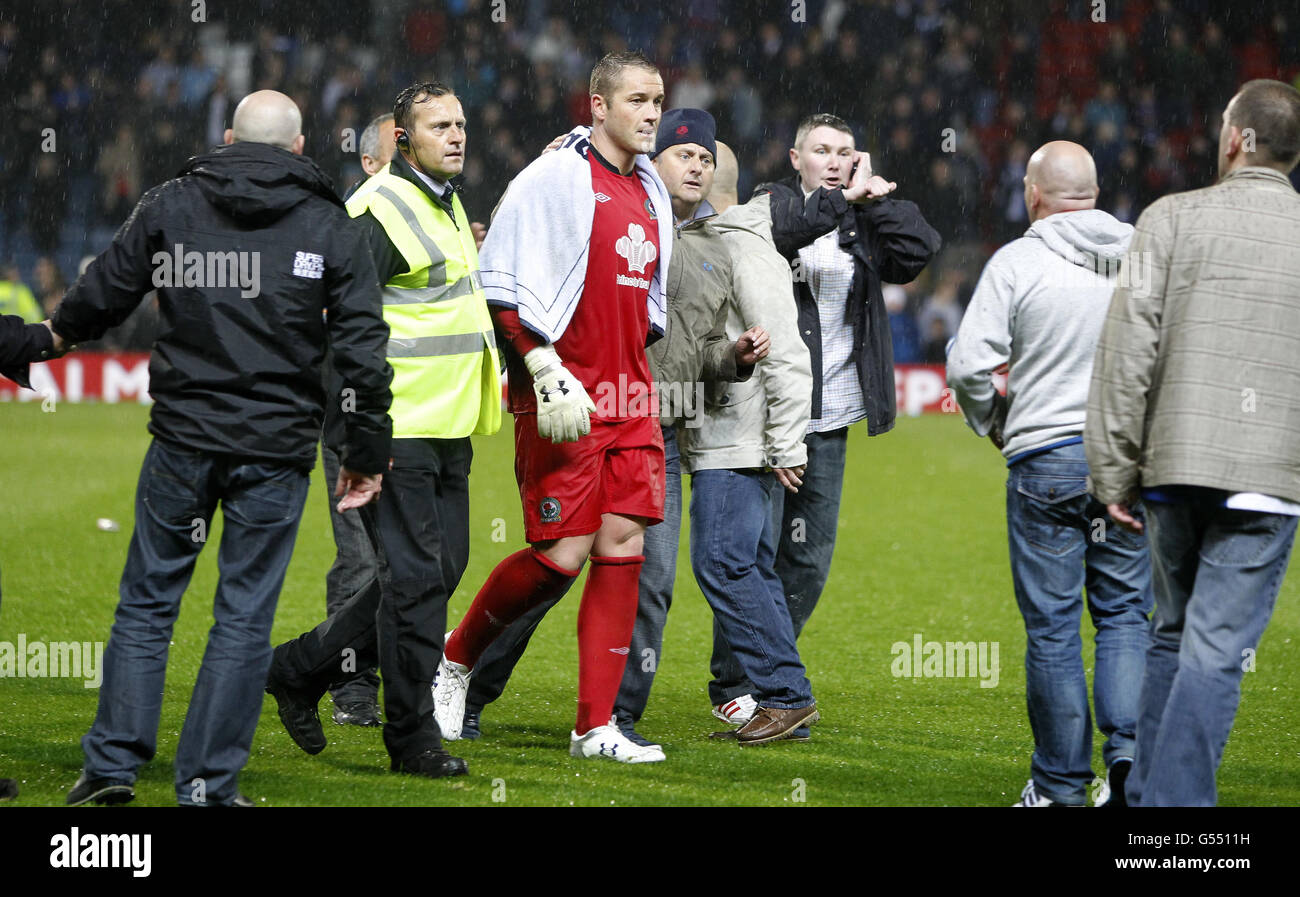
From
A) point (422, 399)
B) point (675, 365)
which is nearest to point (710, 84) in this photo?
point (675, 365)

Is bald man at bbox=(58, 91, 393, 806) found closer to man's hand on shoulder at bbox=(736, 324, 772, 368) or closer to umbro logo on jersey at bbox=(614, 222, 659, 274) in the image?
umbro logo on jersey at bbox=(614, 222, 659, 274)

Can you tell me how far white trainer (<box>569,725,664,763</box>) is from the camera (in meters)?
4.83

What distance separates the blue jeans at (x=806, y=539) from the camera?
577cm

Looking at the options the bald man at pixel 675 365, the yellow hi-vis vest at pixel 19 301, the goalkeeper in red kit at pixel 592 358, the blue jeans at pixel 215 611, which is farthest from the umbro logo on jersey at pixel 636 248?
the yellow hi-vis vest at pixel 19 301

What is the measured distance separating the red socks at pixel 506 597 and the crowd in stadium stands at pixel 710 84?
14312 mm

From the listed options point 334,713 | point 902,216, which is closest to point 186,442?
point 334,713

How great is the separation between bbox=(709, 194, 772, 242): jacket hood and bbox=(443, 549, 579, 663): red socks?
1363 millimetres

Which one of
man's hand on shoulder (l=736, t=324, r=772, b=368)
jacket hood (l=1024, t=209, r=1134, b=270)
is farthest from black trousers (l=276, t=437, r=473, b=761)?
jacket hood (l=1024, t=209, r=1134, b=270)

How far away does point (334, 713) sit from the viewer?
5449 mm

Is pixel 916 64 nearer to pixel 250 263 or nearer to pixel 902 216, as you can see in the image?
pixel 902 216

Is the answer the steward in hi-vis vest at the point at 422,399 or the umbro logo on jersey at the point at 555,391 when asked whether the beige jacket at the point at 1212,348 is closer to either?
the umbro logo on jersey at the point at 555,391

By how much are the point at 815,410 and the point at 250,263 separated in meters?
2.45

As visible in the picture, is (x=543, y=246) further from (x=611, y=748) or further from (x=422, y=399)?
(x=611, y=748)

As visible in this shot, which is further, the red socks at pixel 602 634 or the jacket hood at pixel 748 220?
the jacket hood at pixel 748 220
